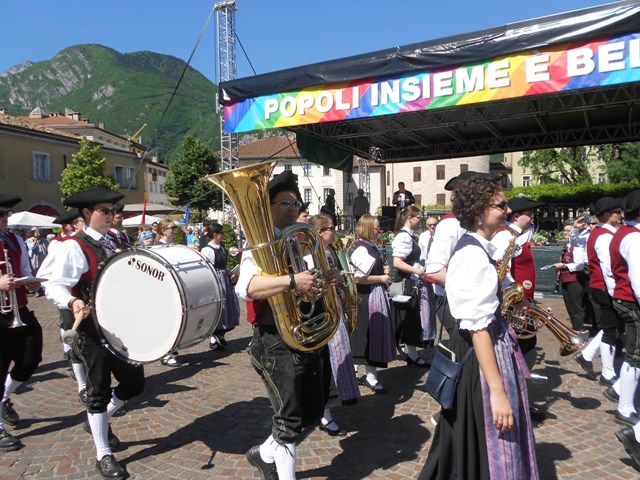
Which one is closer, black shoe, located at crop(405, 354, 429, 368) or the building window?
black shoe, located at crop(405, 354, 429, 368)

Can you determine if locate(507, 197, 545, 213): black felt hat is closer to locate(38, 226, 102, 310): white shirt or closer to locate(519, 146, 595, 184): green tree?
locate(38, 226, 102, 310): white shirt

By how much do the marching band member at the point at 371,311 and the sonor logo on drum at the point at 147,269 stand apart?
229cm

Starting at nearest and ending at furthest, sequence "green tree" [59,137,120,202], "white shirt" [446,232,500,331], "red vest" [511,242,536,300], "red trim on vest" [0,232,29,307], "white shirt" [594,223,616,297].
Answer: "white shirt" [446,232,500,331]
"red trim on vest" [0,232,29,307]
"red vest" [511,242,536,300]
"white shirt" [594,223,616,297]
"green tree" [59,137,120,202]

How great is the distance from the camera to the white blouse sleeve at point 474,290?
235 centimetres

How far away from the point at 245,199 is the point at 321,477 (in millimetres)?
2145

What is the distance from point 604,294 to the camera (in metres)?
5.16

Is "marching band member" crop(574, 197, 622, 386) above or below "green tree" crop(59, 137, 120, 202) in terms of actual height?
below

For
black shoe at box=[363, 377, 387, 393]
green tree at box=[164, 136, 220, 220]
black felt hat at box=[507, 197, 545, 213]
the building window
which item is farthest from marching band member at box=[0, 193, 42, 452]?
green tree at box=[164, 136, 220, 220]

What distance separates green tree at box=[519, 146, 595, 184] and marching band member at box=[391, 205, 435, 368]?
38988mm

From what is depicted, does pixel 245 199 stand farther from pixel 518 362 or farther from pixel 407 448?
pixel 407 448

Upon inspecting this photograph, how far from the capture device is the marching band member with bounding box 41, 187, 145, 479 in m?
3.47

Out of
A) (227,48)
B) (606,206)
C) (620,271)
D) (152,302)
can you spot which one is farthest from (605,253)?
(227,48)

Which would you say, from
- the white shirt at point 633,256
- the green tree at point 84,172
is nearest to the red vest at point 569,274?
the white shirt at point 633,256

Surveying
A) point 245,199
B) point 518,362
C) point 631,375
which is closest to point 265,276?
point 245,199
